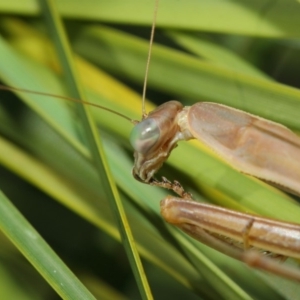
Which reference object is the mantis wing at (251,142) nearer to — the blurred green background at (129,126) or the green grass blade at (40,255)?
the blurred green background at (129,126)

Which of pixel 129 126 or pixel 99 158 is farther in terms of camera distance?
pixel 129 126

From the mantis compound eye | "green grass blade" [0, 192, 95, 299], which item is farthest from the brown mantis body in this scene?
"green grass blade" [0, 192, 95, 299]

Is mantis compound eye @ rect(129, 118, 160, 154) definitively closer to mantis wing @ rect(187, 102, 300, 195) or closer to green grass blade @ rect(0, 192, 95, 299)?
mantis wing @ rect(187, 102, 300, 195)

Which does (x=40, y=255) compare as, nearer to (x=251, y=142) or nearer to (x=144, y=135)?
(x=144, y=135)

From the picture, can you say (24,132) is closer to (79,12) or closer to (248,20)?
(79,12)

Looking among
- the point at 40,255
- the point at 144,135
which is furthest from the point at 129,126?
the point at 40,255

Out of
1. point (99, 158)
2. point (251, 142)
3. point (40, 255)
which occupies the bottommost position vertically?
point (40, 255)

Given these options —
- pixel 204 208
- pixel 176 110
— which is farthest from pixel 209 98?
pixel 204 208

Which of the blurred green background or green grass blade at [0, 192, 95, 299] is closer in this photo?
green grass blade at [0, 192, 95, 299]
